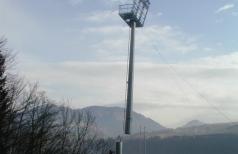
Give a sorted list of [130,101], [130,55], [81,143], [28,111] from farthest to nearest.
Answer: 1. [81,143]
2. [28,111]
3. [130,55]
4. [130,101]

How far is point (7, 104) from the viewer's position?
37.4 metres

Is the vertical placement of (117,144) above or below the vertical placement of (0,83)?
below

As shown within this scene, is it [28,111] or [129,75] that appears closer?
[129,75]

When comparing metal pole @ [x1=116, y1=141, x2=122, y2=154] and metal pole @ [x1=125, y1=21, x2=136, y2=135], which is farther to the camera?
metal pole @ [x1=125, y1=21, x2=136, y2=135]

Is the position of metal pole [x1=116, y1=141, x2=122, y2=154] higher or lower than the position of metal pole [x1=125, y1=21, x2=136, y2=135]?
lower

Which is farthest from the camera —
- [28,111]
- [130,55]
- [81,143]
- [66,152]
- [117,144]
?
[81,143]

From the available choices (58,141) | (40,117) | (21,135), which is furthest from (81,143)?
(21,135)

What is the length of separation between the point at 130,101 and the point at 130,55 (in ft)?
15.5

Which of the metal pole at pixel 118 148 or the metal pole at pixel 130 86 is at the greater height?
the metal pole at pixel 130 86

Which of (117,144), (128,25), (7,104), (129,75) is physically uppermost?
(128,25)

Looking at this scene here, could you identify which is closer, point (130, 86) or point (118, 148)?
point (118, 148)

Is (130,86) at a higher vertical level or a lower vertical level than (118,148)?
higher

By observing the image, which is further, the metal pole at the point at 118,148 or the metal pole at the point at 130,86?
the metal pole at the point at 130,86

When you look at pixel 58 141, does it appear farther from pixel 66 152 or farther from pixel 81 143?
pixel 81 143
